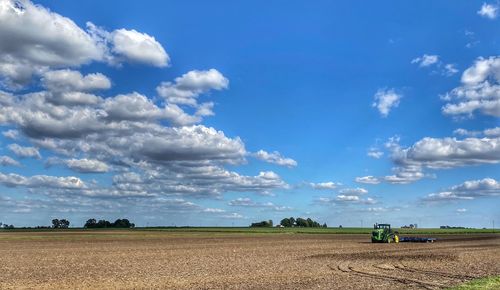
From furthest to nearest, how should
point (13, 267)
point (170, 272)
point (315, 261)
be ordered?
point (315, 261)
point (13, 267)
point (170, 272)

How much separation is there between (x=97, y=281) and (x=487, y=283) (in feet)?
54.6

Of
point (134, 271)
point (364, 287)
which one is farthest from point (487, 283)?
point (134, 271)

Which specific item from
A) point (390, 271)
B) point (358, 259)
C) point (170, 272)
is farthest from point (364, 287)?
point (358, 259)

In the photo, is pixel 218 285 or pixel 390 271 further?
pixel 390 271

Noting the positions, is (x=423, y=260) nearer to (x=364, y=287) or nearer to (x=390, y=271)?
(x=390, y=271)

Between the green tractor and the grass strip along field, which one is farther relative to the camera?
the green tractor

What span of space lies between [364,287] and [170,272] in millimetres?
11313

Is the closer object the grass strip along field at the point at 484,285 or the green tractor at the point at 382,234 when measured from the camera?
the grass strip along field at the point at 484,285

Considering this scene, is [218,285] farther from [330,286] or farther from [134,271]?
[134,271]

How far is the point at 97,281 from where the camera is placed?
2552 cm

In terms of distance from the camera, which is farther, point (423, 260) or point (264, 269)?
point (423, 260)

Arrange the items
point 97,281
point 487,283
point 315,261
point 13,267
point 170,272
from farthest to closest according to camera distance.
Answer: point 315,261
point 13,267
point 170,272
point 97,281
point 487,283

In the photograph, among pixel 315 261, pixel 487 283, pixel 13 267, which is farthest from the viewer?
pixel 315 261

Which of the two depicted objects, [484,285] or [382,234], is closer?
[484,285]
